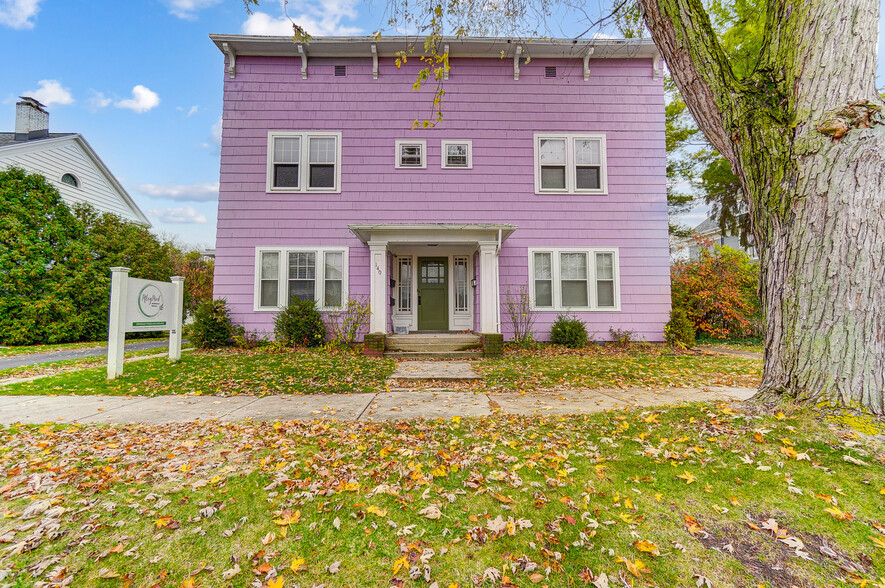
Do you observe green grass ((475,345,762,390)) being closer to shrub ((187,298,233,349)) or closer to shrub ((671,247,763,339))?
shrub ((671,247,763,339))

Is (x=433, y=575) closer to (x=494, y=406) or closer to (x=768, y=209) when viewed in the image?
(x=494, y=406)

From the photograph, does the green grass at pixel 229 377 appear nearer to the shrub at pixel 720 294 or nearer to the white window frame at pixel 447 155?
the white window frame at pixel 447 155

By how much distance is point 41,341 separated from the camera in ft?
32.0

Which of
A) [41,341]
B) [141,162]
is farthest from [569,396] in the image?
[141,162]

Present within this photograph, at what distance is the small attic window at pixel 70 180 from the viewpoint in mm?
13844

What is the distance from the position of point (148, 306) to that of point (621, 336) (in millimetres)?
10284

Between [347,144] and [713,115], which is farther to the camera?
[347,144]

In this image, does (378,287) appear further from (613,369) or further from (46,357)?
(46,357)

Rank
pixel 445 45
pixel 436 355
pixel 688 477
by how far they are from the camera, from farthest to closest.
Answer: pixel 445 45 < pixel 436 355 < pixel 688 477

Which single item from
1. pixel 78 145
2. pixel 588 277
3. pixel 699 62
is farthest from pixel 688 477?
pixel 78 145

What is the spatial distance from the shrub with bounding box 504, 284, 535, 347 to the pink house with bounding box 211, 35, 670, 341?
0.20 m

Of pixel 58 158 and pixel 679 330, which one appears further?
pixel 58 158

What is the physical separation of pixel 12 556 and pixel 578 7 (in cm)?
708

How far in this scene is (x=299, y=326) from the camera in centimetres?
879
